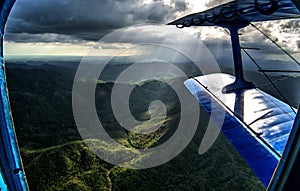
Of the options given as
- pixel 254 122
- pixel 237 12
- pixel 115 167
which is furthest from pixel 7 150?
pixel 115 167

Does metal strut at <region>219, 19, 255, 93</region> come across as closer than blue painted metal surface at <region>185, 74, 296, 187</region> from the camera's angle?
No

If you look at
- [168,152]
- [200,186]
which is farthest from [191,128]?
[200,186]

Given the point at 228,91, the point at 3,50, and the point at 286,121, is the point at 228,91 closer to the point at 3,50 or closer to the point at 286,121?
the point at 286,121

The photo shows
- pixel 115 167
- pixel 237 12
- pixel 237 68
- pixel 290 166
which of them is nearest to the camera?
pixel 290 166

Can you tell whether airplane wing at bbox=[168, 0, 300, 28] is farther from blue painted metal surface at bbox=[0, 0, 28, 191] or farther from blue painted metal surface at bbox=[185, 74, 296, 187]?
blue painted metal surface at bbox=[0, 0, 28, 191]

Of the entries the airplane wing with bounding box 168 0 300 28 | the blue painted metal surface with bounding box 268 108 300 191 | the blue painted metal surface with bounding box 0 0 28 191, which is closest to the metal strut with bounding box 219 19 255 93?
the airplane wing with bounding box 168 0 300 28

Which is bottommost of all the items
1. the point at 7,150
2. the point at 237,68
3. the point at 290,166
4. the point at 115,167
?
the point at 115,167

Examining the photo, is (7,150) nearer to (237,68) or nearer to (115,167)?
(237,68)

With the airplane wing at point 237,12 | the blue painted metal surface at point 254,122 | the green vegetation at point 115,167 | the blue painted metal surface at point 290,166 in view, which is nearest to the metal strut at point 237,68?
the blue painted metal surface at point 254,122
